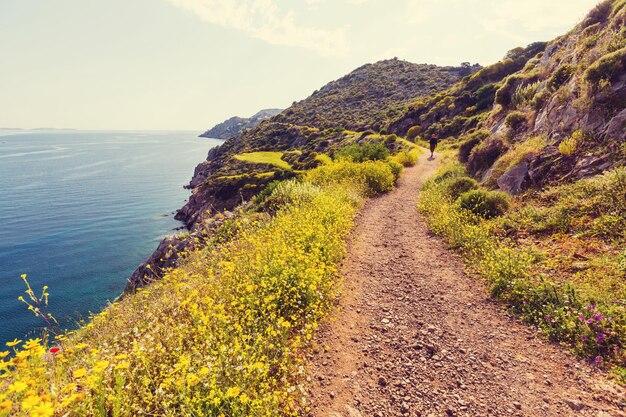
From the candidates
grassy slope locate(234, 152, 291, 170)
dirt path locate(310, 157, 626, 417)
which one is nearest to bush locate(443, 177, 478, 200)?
Result: dirt path locate(310, 157, 626, 417)

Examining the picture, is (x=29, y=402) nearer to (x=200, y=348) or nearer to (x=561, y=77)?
(x=200, y=348)

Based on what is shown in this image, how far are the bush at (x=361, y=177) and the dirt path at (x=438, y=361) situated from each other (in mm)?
9483

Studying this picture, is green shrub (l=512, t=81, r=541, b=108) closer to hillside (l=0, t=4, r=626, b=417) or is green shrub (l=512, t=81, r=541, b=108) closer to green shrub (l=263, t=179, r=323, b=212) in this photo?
hillside (l=0, t=4, r=626, b=417)

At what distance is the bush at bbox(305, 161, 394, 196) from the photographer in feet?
55.1

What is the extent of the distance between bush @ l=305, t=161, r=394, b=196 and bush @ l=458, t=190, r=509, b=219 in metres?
6.41

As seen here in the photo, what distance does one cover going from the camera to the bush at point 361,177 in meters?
16.8

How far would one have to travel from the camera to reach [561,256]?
6.81 meters

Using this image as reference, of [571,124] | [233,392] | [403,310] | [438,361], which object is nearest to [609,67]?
[571,124]

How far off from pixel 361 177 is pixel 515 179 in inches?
308

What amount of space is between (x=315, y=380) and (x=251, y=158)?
2588 inches

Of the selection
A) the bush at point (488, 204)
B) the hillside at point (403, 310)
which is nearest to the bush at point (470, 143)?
the hillside at point (403, 310)

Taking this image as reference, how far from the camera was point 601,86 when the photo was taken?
10.3m

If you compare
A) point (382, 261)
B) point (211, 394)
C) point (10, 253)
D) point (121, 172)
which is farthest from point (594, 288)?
point (121, 172)

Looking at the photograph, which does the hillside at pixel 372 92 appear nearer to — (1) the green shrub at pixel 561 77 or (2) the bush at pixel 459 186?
(1) the green shrub at pixel 561 77
